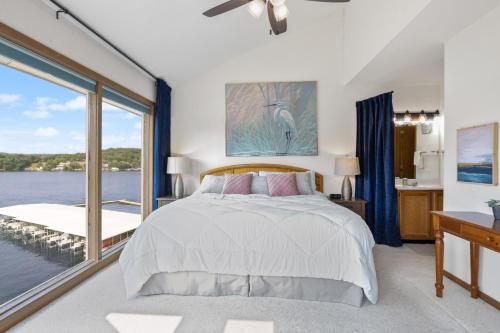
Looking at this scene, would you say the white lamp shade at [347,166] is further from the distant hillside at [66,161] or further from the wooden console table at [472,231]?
the distant hillside at [66,161]

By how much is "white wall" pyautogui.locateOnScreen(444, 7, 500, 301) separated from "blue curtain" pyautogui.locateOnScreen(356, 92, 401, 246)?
3.55 feet

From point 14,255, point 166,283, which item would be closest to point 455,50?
point 166,283

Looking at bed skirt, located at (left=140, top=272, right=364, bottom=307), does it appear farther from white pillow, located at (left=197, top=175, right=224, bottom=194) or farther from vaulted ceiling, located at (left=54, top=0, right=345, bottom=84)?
vaulted ceiling, located at (left=54, top=0, right=345, bottom=84)

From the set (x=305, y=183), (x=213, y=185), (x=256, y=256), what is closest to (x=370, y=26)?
(x=305, y=183)

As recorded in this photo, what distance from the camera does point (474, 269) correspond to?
244 cm

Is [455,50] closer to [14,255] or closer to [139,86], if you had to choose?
[139,86]

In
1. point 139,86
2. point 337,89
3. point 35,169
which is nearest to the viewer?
point 35,169

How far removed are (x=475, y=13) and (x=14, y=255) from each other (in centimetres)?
475

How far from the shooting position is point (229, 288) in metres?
2.44

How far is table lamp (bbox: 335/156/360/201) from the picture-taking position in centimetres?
424

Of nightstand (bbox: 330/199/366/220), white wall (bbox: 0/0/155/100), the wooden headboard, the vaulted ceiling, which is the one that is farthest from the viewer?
the wooden headboard

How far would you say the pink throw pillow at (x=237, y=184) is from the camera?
3807mm

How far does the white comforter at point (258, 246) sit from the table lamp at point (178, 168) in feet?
6.59

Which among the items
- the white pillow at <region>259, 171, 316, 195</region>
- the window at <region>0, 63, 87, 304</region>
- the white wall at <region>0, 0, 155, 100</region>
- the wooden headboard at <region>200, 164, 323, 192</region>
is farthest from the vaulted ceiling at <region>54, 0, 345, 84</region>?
the white pillow at <region>259, 171, 316, 195</region>
